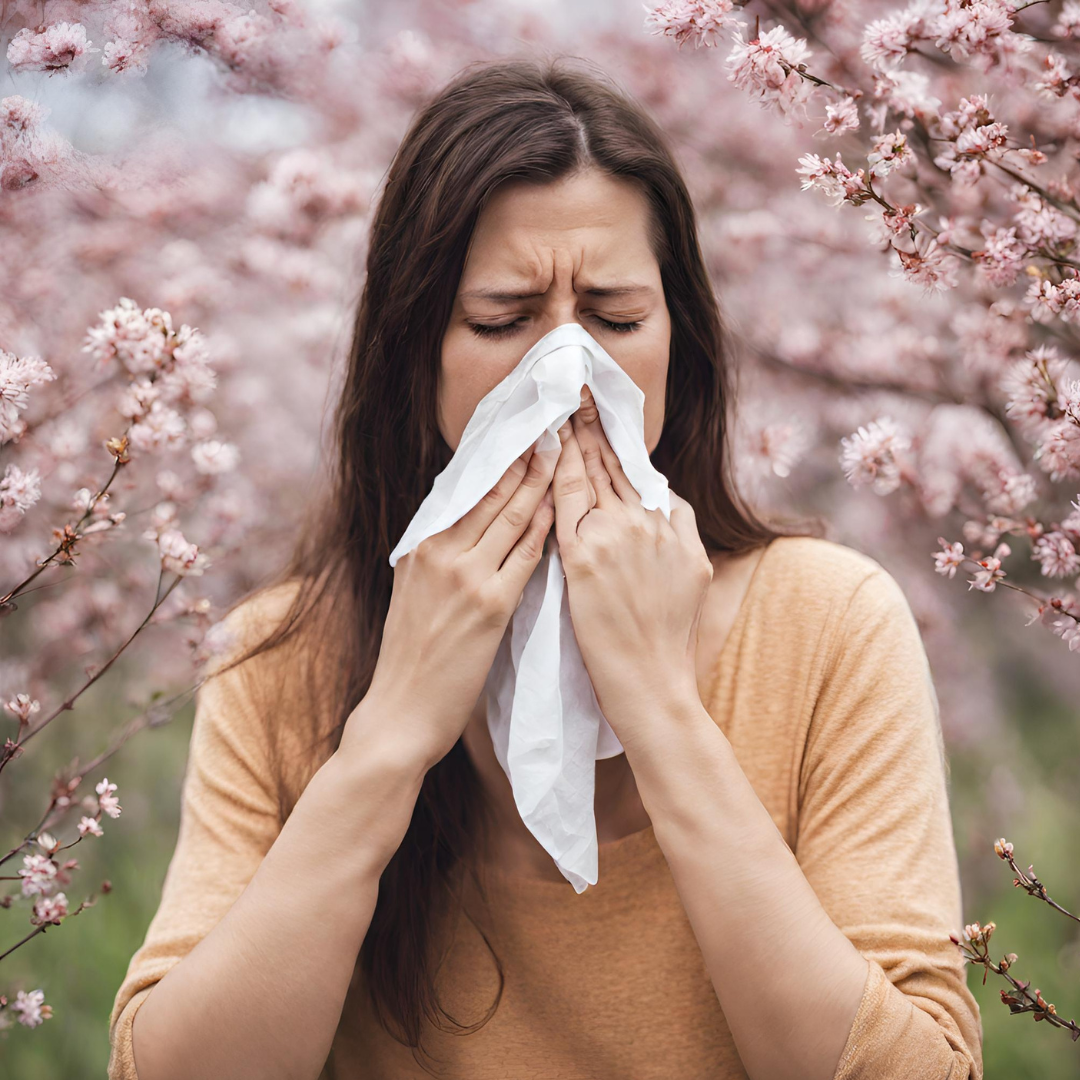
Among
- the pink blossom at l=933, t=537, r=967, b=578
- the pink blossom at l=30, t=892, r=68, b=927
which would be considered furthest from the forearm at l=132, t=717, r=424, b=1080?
the pink blossom at l=933, t=537, r=967, b=578

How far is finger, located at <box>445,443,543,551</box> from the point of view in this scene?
1.47 metres

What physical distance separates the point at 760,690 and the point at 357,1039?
2.74 feet

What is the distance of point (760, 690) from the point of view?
64.2 inches

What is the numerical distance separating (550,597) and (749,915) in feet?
1.62

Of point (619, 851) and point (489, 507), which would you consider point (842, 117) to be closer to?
point (489, 507)

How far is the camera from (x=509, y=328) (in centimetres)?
151

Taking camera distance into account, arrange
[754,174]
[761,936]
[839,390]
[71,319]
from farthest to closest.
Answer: [754,174], [839,390], [71,319], [761,936]

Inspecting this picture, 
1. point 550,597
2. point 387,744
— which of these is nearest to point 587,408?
point 550,597

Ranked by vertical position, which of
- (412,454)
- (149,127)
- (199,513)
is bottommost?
(199,513)

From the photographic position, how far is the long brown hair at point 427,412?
Answer: 1505mm

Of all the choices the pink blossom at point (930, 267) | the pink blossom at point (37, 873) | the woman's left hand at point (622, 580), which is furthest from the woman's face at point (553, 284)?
the pink blossom at point (37, 873)

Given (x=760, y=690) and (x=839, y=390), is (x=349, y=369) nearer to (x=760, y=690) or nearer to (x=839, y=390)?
(x=760, y=690)

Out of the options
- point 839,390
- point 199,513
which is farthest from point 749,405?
point 199,513

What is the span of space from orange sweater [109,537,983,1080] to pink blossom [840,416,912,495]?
0.13 m
